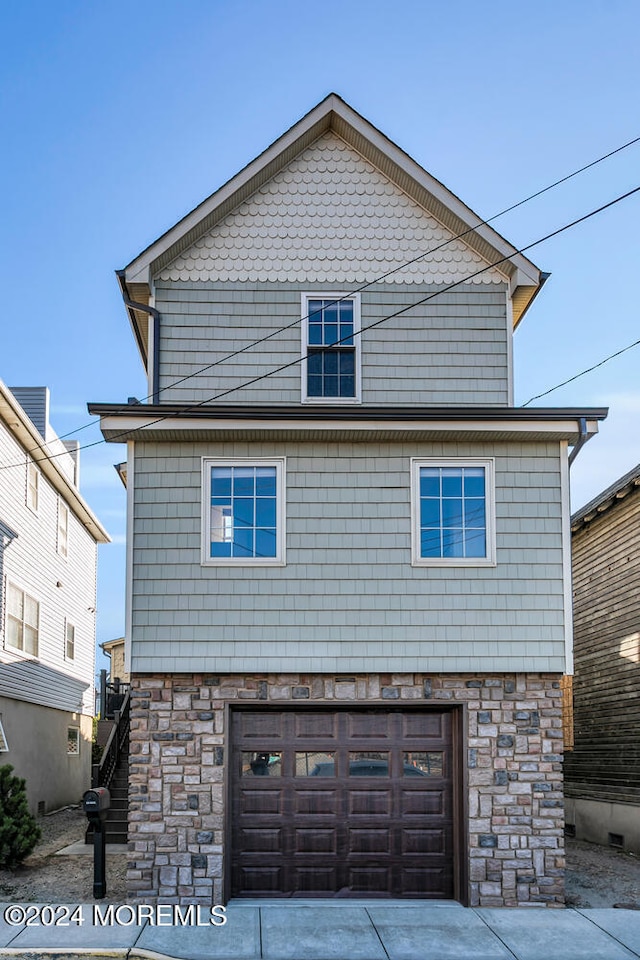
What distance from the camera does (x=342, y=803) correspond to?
1160cm

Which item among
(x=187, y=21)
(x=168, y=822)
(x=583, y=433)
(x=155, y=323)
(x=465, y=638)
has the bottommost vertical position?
(x=168, y=822)

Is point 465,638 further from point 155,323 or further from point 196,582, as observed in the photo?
point 155,323

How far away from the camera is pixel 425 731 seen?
38.4ft

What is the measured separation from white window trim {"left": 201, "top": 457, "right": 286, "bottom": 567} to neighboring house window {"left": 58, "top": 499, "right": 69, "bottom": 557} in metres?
11.4

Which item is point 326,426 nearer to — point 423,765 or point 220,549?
point 220,549

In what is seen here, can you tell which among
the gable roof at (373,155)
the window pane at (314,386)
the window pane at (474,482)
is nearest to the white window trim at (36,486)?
the gable roof at (373,155)

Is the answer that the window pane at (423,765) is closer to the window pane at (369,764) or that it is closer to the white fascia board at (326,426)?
the window pane at (369,764)

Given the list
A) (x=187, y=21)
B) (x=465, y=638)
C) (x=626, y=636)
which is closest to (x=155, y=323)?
(x=187, y=21)

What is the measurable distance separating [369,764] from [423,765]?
62 centimetres

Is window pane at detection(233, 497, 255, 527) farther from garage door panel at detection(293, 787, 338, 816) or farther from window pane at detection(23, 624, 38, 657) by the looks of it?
window pane at detection(23, 624, 38, 657)

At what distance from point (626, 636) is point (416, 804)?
5.71 metres

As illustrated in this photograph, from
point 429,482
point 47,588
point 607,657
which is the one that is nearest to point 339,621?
point 429,482

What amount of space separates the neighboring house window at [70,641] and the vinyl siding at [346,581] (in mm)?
12722

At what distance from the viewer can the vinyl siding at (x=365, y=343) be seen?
12.2 meters
